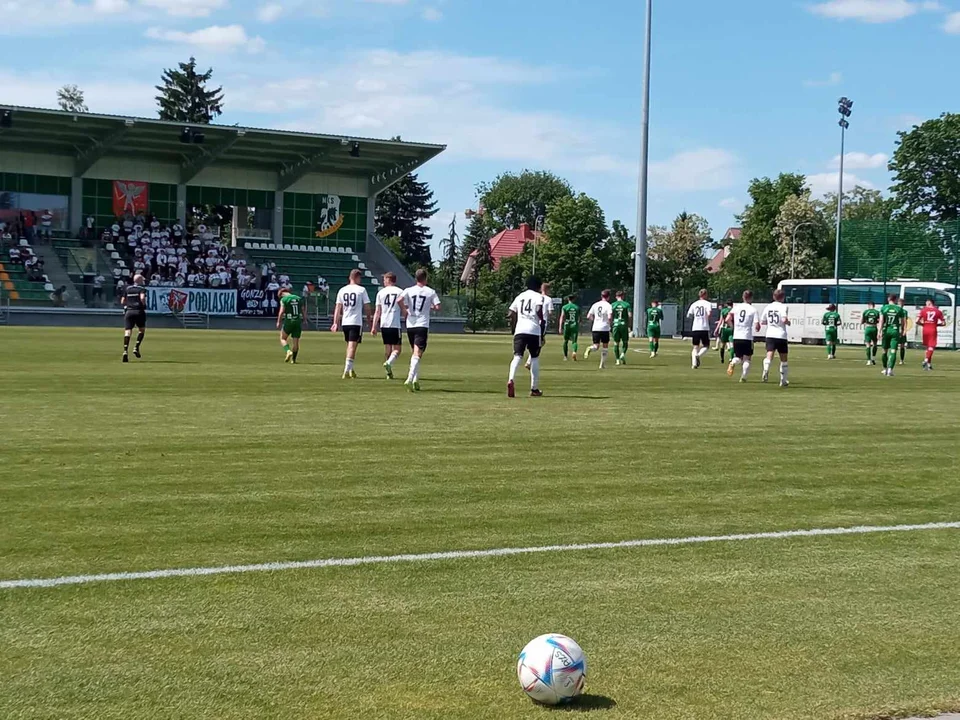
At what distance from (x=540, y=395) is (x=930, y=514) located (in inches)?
406

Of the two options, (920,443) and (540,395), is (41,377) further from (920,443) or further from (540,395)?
(920,443)

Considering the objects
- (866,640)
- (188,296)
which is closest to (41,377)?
(866,640)

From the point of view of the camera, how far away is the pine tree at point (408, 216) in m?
116

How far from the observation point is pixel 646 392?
20609 mm

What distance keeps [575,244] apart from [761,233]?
21313 mm

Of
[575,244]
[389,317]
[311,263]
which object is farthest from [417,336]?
[575,244]

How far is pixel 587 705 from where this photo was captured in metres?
4.59

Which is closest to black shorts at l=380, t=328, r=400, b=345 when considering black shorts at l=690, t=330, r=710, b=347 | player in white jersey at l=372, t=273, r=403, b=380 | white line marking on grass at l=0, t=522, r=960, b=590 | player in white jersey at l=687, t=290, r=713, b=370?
player in white jersey at l=372, t=273, r=403, b=380

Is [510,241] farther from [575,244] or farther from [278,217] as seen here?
[278,217]

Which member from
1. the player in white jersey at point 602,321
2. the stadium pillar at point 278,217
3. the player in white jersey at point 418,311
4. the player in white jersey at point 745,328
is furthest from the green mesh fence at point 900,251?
the player in white jersey at point 418,311

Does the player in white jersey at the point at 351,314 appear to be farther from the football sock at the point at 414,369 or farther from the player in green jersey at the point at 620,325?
the player in green jersey at the point at 620,325

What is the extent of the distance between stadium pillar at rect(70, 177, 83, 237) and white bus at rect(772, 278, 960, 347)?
38109 millimetres

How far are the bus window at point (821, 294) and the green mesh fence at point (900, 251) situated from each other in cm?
509

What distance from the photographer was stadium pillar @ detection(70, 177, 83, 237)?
64250mm
